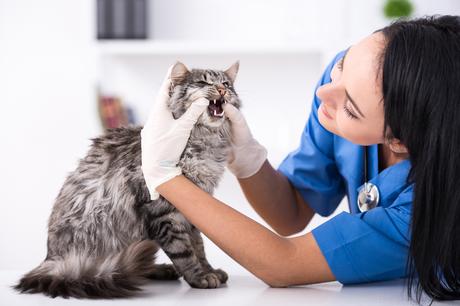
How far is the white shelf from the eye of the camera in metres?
2.96

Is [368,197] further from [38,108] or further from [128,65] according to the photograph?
[38,108]

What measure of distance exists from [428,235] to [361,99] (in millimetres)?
304

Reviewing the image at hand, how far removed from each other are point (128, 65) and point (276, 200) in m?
1.69

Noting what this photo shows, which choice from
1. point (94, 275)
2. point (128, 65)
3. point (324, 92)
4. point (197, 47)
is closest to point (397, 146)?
point (324, 92)

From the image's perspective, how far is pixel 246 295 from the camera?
1288 mm

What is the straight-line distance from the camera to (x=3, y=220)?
3.41 metres

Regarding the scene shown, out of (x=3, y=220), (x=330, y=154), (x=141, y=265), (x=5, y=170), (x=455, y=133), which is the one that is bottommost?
(x=3, y=220)

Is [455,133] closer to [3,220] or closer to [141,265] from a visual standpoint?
[141,265]

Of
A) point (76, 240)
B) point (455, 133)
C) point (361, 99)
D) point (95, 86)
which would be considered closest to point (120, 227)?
point (76, 240)

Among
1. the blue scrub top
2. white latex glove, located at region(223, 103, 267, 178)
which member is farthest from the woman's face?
white latex glove, located at region(223, 103, 267, 178)

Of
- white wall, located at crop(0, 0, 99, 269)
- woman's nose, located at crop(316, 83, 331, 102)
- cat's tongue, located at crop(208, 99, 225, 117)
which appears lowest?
white wall, located at crop(0, 0, 99, 269)

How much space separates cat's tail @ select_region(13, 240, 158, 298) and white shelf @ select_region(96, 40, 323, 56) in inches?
68.9

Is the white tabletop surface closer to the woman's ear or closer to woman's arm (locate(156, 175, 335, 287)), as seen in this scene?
woman's arm (locate(156, 175, 335, 287))

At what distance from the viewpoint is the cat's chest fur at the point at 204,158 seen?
143 cm
